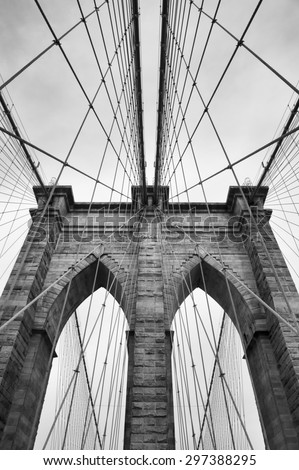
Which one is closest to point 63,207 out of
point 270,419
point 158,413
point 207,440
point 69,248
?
point 69,248

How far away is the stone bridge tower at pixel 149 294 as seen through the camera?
602cm

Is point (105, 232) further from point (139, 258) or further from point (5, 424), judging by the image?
point (5, 424)

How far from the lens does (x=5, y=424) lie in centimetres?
610

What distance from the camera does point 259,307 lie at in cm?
788

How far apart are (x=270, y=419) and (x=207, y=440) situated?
22.5m

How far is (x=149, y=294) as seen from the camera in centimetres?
741

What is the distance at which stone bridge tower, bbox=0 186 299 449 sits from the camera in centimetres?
602

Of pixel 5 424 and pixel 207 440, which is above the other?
pixel 207 440

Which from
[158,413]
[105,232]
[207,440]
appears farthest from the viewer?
[207,440]

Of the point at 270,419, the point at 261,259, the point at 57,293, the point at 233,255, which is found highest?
the point at 233,255
